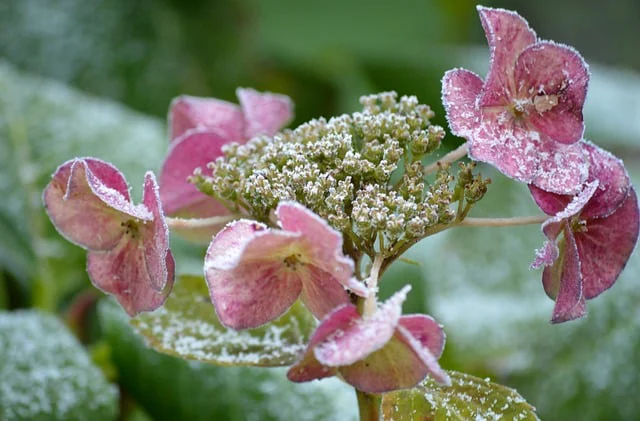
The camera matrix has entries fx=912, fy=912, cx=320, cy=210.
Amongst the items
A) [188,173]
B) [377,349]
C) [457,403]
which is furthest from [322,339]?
[188,173]

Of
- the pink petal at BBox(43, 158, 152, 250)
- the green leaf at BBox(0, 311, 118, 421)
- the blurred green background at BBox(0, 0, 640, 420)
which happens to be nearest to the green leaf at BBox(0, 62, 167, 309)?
the blurred green background at BBox(0, 0, 640, 420)

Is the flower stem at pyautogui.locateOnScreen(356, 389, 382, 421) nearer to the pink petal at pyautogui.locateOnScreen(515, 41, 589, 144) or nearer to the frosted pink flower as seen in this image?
the frosted pink flower

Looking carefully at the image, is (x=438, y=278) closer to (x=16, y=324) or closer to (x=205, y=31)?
(x=16, y=324)

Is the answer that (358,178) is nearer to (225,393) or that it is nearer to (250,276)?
(250,276)

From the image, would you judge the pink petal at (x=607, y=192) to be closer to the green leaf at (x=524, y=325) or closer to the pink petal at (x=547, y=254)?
the pink petal at (x=547, y=254)

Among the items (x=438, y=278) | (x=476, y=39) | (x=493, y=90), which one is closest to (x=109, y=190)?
(x=493, y=90)

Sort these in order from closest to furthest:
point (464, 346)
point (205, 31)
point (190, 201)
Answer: point (190, 201), point (464, 346), point (205, 31)
